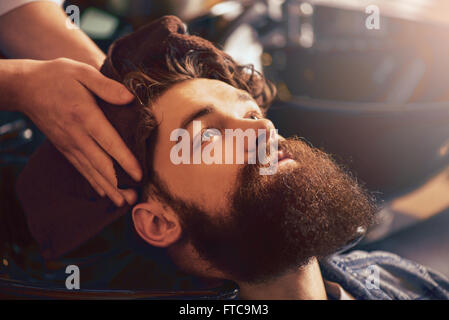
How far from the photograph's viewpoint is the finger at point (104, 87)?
14.7 inches

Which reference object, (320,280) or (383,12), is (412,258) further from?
(383,12)

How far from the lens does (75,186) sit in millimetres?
400

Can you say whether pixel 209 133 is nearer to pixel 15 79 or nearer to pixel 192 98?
pixel 192 98

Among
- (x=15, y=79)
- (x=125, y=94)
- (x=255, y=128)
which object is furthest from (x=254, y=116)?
(x=15, y=79)

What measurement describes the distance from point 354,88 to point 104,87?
16.1 inches

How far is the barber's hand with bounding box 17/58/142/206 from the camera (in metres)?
0.37

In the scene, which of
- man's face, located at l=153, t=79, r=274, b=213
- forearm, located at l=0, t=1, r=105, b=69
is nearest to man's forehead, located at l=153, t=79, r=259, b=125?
man's face, located at l=153, t=79, r=274, b=213

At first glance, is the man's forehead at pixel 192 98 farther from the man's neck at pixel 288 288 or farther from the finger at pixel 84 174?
the man's neck at pixel 288 288

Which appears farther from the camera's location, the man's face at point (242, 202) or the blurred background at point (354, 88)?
the blurred background at point (354, 88)

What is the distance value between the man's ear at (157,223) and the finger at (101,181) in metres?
0.02

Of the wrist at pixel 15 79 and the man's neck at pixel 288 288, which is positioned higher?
the wrist at pixel 15 79

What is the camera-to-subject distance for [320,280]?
444 millimetres

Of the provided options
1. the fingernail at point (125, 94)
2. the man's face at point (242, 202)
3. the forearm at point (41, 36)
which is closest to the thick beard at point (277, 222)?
the man's face at point (242, 202)

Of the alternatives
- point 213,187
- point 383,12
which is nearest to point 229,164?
point 213,187
